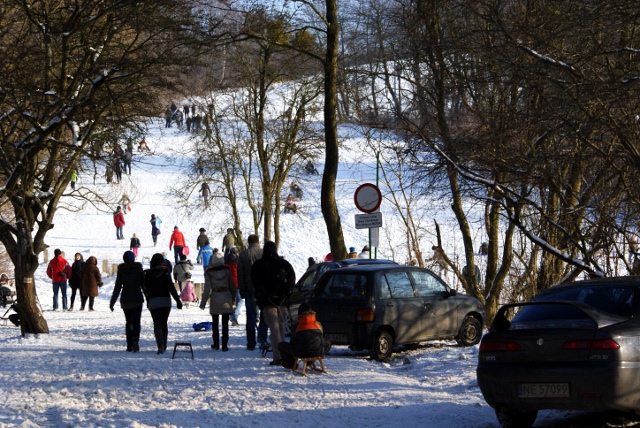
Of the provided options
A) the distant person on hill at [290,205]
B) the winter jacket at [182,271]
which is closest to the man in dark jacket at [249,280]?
the winter jacket at [182,271]

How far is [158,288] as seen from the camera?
53.7 ft

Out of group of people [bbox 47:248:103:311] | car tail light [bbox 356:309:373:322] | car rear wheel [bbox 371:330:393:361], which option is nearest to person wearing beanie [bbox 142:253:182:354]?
car tail light [bbox 356:309:373:322]

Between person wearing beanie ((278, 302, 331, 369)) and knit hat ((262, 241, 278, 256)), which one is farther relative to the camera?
knit hat ((262, 241, 278, 256))

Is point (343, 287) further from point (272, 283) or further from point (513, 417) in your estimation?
point (513, 417)

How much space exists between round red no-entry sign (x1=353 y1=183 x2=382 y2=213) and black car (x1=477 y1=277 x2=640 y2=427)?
9.84 m

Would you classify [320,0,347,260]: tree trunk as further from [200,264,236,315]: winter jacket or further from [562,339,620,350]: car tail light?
[562,339,620,350]: car tail light

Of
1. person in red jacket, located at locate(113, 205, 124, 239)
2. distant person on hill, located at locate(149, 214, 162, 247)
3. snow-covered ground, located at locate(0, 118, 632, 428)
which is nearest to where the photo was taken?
snow-covered ground, located at locate(0, 118, 632, 428)

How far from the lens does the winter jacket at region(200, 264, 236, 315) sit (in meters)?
16.3

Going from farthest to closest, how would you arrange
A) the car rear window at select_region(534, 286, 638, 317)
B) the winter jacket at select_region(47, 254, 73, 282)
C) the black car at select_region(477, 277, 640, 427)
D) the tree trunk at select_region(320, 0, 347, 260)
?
the winter jacket at select_region(47, 254, 73, 282), the tree trunk at select_region(320, 0, 347, 260), the car rear window at select_region(534, 286, 638, 317), the black car at select_region(477, 277, 640, 427)

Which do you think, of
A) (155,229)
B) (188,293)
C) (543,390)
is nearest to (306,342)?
(543,390)

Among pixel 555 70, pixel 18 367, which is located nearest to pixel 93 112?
pixel 18 367

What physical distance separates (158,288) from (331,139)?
21.3 ft

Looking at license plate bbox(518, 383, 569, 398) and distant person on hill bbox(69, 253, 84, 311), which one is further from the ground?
distant person on hill bbox(69, 253, 84, 311)

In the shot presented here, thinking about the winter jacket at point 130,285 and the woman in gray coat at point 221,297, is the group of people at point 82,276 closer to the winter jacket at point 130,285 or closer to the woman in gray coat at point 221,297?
the winter jacket at point 130,285
